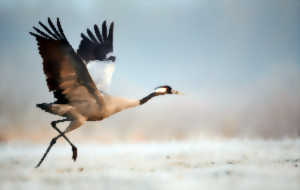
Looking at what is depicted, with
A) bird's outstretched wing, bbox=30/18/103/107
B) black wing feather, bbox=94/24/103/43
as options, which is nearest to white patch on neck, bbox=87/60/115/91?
black wing feather, bbox=94/24/103/43

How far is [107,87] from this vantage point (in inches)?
105

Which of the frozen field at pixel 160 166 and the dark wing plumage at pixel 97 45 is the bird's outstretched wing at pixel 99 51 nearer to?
the dark wing plumage at pixel 97 45

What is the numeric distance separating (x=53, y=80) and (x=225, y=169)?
116cm

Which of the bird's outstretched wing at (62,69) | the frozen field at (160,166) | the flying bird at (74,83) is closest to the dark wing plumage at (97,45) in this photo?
the flying bird at (74,83)

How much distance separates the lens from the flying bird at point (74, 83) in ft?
7.08

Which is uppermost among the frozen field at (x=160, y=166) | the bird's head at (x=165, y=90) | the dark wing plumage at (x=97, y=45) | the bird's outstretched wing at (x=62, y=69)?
the dark wing plumage at (x=97, y=45)

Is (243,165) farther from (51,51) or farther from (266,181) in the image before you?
(51,51)

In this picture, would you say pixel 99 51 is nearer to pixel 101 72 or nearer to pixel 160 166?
pixel 101 72

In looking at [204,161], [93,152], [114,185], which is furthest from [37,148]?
[204,161]

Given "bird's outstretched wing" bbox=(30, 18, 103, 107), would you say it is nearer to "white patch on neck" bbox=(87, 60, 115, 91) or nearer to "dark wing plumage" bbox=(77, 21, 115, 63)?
"white patch on neck" bbox=(87, 60, 115, 91)

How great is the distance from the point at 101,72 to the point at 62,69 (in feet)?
1.66

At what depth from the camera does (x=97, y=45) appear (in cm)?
281

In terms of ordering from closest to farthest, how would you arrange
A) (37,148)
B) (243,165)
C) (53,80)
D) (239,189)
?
(239,189), (53,80), (243,165), (37,148)

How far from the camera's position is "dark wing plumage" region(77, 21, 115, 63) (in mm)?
2775
